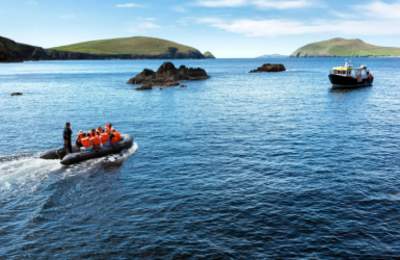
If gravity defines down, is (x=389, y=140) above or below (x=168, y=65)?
below

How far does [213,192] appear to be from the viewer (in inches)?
870

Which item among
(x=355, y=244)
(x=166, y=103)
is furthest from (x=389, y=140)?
(x=166, y=103)

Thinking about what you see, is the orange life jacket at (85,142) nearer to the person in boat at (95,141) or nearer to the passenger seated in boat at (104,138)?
the person in boat at (95,141)

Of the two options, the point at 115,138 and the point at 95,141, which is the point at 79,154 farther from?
the point at 115,138

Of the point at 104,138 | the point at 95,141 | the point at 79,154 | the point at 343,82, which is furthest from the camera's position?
the point at 343,82

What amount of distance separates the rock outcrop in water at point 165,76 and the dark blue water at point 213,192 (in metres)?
49.8

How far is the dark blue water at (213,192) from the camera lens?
1611cm

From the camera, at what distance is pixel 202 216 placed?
18922 mm

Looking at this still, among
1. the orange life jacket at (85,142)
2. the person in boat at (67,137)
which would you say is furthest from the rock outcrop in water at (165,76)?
the person in boat at (67,137)

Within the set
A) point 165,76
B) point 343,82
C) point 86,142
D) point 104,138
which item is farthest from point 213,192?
point 165,76

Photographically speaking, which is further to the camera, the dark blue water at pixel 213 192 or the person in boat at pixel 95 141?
the person in boat at pixel 95 141

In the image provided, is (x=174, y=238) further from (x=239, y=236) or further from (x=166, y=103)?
(x=166, y=103)

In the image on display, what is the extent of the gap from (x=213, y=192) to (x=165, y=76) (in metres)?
82.1

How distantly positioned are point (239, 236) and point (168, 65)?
93.5m
